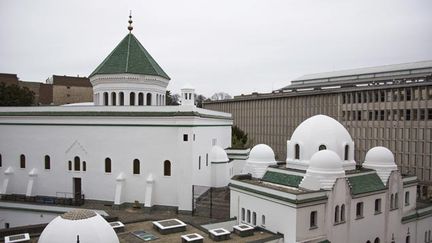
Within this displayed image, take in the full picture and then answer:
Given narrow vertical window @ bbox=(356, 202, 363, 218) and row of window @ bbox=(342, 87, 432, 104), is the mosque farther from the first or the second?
row of window @ bbox=(342, 87, 432, 104)

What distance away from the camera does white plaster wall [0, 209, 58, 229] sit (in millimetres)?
24359

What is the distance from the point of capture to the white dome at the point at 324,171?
17.9 meters

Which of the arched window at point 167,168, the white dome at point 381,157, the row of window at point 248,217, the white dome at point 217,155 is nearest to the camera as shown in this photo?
the row of window at point 248,217

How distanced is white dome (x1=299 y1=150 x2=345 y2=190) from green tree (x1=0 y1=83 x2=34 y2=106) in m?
33.4

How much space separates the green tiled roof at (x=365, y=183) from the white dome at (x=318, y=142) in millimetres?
1294

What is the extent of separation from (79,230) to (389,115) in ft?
123

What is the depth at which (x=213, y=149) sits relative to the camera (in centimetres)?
2825

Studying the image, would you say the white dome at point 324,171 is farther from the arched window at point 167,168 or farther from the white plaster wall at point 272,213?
the arched window at point 167,168

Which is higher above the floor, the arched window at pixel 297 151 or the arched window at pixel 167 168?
the arched window at pixel 297 151

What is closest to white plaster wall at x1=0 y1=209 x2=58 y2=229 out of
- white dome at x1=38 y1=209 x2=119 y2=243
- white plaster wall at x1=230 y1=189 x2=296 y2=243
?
white dome at x1=38 y1=209 x2=119 y2=243

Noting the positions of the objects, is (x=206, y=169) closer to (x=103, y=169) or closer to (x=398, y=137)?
(x=103, y=169)

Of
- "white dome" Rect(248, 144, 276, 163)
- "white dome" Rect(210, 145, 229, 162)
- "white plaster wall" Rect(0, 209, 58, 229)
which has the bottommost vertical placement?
"white plaster wall" Rect(0, 209, 58, 229)

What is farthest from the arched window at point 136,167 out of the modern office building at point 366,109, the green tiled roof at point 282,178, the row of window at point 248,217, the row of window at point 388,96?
the row of window at point 388,96

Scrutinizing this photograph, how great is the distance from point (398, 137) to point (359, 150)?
613 cm
